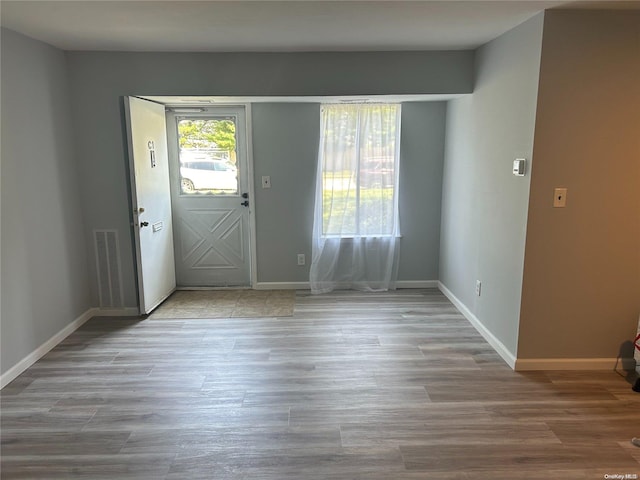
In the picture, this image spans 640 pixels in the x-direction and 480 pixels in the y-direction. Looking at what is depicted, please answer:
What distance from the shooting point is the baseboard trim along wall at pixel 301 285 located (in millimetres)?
4723

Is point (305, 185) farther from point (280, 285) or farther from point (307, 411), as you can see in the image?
point (307, 411)

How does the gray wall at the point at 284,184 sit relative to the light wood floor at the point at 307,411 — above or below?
above

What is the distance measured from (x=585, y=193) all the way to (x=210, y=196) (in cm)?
352

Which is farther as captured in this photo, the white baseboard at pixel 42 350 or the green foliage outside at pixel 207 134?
the green foliage outside at pixel 207 134

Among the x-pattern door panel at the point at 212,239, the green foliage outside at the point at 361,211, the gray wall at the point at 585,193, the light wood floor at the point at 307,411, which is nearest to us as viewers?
the light wood floor at the point at 307,411

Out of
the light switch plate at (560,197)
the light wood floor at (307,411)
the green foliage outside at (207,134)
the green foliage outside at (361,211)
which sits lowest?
the light wood floor at (307,411)

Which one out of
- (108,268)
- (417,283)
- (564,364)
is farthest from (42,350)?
(564,364)

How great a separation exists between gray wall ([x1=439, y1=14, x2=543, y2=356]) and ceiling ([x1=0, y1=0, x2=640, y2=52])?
23 centimetres

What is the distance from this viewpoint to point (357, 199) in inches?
176

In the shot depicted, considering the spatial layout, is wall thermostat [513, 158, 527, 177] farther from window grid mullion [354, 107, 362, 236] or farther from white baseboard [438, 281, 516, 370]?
window grid mullion [354, 107, 362, 236]

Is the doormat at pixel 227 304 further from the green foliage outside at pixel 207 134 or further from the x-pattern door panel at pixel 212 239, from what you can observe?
the green foliage outside at pixel 207 134

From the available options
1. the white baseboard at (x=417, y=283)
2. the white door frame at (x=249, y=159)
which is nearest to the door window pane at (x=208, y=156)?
the white door frame at (x=249, y=159)

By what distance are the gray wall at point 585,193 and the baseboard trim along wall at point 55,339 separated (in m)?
3.45

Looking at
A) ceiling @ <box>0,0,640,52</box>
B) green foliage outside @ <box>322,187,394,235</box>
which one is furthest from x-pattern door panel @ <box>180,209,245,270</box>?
ceiling @ <box>0,0,640,52</box>
